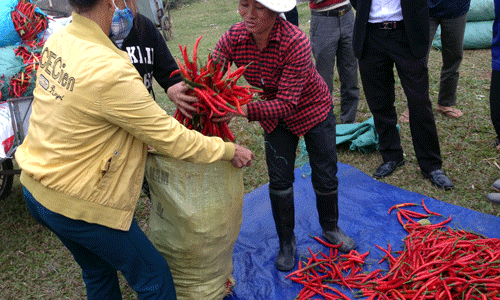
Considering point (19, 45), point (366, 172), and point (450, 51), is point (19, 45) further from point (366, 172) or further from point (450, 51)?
point (450, 51)

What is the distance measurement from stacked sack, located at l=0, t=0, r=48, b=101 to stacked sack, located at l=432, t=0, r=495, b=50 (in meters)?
5.49

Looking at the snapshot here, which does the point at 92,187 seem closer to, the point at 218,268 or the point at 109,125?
the point at 109,125

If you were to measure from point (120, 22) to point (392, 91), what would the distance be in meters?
2.51

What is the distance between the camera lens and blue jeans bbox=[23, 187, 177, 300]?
173 centimetres

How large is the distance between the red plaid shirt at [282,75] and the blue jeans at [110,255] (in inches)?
33.1

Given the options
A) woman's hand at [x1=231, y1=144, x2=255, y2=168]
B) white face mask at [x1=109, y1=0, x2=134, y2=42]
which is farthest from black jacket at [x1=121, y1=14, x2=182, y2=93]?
woman's hand at [x1=231, y1=144, x2=255, y2=168]

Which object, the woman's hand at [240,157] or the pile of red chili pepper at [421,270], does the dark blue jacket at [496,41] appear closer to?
the pile of red chili pepper at [421,270]

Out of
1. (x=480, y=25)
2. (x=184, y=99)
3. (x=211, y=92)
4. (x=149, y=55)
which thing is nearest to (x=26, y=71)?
(x=149, y=55)

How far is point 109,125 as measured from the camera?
1.61m

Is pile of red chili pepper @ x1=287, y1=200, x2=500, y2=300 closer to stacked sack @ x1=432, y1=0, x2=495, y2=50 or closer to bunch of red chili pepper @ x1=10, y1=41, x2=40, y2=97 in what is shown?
bunch of red chili pepper @ x1=10, y1=41, x2=40, y2=97

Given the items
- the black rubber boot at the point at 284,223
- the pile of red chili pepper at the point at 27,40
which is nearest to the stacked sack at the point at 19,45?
the pile of red chili pepper at the point at 27,40

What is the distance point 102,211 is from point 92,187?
11 centimetres

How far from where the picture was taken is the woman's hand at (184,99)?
203 centimetres

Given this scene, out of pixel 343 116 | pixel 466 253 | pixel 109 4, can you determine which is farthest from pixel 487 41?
pixel 109 4
